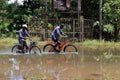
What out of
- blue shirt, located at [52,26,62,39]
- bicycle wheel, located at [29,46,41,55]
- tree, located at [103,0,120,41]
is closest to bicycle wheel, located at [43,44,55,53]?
blue shirt, located at [52,26,62,39]

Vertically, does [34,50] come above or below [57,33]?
below

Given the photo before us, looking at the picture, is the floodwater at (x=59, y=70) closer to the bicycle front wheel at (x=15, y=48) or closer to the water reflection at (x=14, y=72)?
the water reflection at (x=14, y=72)

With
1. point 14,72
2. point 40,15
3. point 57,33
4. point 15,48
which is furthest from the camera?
point 40,15

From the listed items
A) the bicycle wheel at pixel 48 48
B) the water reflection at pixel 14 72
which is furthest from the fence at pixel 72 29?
the water reflection at pixel 14 72

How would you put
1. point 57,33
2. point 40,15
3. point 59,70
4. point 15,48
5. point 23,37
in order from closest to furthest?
point 59,70, point 23,37, point 15,48, point 57,33, point 40,15

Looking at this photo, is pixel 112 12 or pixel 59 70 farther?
pixel 112 12

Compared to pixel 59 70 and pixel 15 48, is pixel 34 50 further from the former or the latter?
pixel 59 70

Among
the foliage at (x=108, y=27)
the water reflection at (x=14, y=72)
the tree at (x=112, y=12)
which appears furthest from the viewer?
the foliage at (x=108, y=27)

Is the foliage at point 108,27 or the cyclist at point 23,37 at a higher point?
the cyclist at point 23,37

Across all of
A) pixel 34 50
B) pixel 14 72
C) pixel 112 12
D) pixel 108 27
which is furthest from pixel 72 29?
pixel 14 72

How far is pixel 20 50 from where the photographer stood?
20.8 m

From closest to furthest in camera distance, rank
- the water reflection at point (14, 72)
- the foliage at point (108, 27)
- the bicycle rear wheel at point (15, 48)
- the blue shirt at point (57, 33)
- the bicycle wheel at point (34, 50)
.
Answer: the water reflection at point (14, 72) → the bicycle wheel at point (34, 50) → the bicycle rear wheel at point (15, 48) → the blue shirt at point (57, 33) → the foliage at point (108, 27)

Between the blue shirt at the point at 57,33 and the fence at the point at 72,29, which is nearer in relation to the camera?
the blue shirt at the point at 57,33

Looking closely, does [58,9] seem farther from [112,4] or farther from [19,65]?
[19,65]
